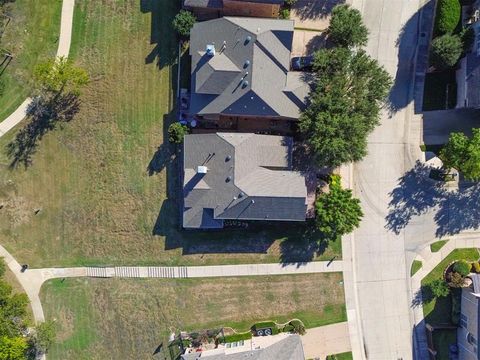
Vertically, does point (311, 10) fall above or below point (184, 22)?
above

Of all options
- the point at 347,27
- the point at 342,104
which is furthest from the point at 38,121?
the point at 347,27

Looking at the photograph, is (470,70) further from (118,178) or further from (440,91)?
(118,178)

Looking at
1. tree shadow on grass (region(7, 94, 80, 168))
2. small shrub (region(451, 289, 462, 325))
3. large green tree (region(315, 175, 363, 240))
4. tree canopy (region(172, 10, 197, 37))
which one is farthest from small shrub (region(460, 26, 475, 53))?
tree shadow on grass (region(7, 94, 80, 168))

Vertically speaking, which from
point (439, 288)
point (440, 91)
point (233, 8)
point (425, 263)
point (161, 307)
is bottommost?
→ point (161, 307)

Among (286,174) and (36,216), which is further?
(36,216)

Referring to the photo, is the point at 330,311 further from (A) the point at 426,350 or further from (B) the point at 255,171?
(B) the point at 255,171

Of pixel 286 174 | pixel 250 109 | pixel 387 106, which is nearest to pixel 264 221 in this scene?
pixel 286 174
